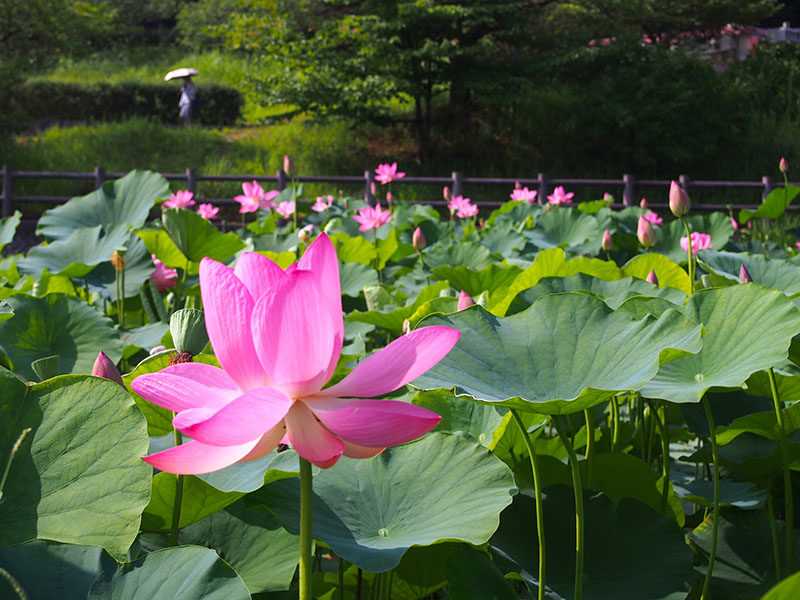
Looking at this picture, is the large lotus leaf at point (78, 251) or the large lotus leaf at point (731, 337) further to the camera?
the large lotus leaf at point (78, 251)

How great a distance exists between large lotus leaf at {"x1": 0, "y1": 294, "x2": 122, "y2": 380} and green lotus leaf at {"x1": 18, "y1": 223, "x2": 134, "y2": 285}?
0.40 m

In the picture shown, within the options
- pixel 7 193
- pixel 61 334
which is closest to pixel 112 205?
pixel 61 334

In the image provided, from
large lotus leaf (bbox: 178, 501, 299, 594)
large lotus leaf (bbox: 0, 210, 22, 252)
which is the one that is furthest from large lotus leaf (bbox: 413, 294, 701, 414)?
large lotus leaf (bbox: 0, 210, 22, 252)

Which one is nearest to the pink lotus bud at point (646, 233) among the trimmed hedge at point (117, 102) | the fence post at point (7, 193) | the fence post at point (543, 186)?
the fence post at point (543, 186)

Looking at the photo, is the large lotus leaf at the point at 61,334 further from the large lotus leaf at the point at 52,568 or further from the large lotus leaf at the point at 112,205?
the large lotus leaf at the point at 112,205

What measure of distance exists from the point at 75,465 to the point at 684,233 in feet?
7.35

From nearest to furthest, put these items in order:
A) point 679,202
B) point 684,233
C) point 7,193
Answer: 1. point 679,202
2. point 684,233
3. point 7,193

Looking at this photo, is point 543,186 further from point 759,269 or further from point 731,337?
point 731,337

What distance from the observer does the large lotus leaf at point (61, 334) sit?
1.04 m

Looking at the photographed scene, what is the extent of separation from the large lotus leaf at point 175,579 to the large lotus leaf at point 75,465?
0.15 ft

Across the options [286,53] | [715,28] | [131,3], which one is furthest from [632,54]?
[131,3]

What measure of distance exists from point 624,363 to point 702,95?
10996 millimetres

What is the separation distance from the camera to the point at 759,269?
50.1 inches

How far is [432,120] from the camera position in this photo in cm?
1185
